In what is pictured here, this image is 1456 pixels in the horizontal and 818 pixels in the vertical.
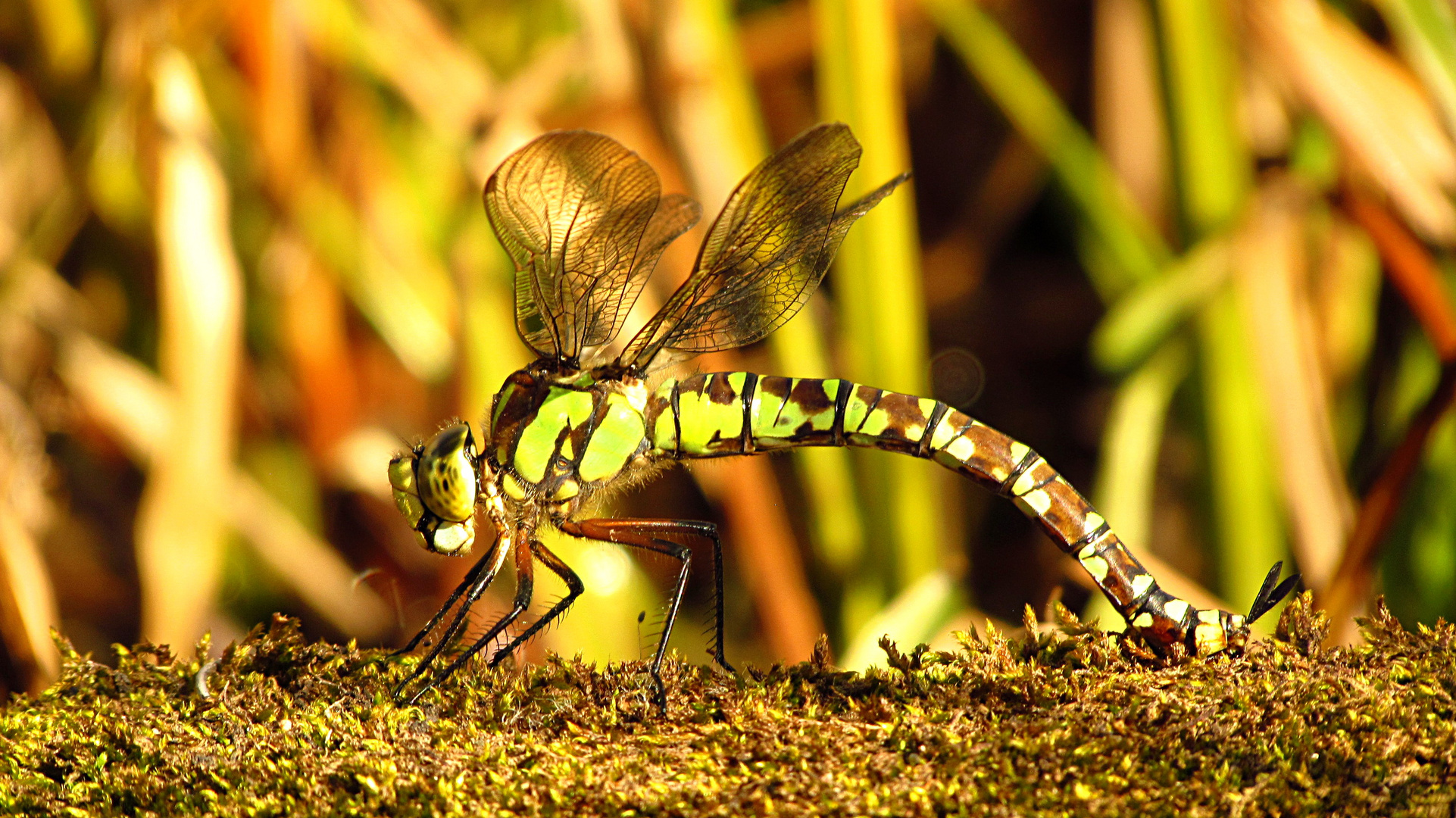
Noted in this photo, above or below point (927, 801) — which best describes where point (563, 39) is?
above

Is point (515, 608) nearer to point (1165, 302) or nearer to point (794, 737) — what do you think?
point (794, 737)

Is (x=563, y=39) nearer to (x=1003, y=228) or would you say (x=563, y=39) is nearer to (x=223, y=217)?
(x=223, y=217)

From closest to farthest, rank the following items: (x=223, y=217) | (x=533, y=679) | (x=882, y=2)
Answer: (x=533, y=679) → (x=882, y=2) → (x=223, y=217)

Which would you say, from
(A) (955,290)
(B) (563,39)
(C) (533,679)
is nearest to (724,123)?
(B) (563,39)

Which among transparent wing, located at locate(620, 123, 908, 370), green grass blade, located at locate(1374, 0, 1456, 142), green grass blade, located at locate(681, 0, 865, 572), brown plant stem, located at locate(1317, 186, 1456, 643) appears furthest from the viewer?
green grass blade, located at locate(681, 0, 865, 572)

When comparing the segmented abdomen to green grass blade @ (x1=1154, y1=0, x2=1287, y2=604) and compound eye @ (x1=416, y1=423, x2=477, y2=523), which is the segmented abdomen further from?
green grass blade @ (x1=1154, y1=0, x2=1287, y2=604)

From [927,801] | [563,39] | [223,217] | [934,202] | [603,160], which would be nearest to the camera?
[927,801]

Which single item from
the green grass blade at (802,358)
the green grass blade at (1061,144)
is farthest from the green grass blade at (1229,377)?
the green grass blade at (802,358)

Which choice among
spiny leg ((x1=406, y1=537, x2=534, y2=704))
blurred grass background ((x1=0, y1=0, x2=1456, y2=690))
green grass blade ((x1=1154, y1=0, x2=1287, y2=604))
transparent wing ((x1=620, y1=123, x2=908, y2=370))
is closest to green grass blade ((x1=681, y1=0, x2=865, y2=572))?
blurred grass background ((x1=0, y1=0, x2=1456, y2=690))
